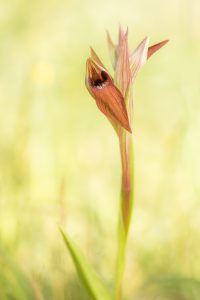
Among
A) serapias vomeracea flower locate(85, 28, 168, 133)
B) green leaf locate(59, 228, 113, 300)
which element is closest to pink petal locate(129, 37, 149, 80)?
serapias vomeracea flower locate(85, 28, 168, 133)

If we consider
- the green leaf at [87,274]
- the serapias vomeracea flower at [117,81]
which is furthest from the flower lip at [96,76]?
the green leaf at [87,274]

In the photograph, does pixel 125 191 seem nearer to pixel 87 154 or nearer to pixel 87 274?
pixel 87 274

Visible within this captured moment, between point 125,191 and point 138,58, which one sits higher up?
point 138,58

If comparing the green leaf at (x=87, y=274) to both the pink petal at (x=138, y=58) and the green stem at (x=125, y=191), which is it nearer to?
the green stem at (x=125, y=191)

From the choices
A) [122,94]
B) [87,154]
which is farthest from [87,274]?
[87,154]

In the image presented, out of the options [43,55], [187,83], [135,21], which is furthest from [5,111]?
[135,21]

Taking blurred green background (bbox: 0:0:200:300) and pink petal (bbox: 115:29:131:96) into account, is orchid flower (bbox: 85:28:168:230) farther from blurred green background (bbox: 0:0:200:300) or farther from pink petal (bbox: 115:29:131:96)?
blurred green background (bbox: 0:0:200:300)

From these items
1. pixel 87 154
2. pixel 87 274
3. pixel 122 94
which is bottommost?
pixel 87 154
